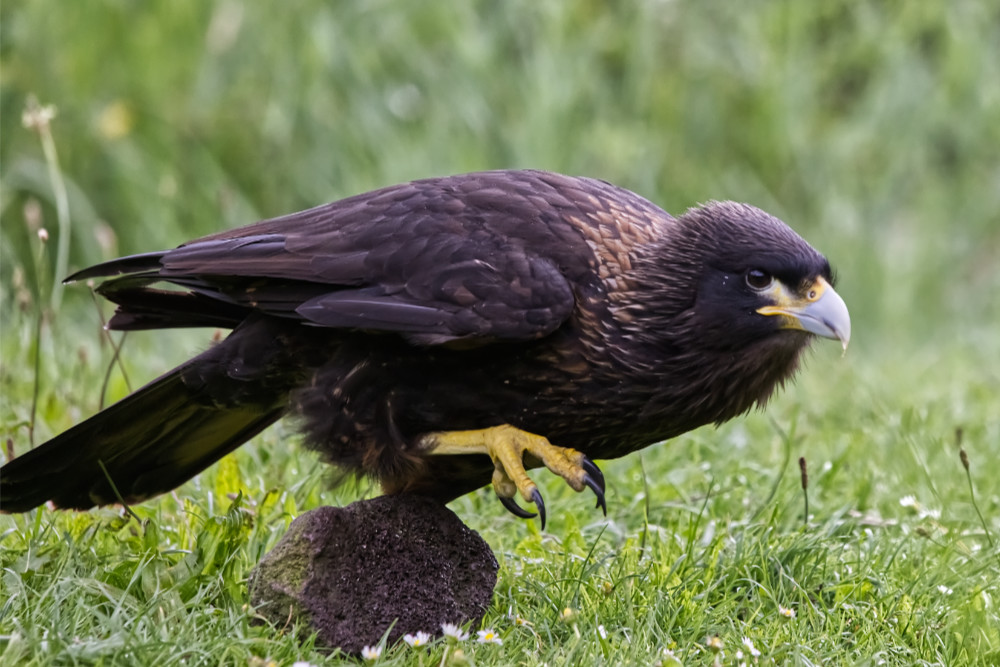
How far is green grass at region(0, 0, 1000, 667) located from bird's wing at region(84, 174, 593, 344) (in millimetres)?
624

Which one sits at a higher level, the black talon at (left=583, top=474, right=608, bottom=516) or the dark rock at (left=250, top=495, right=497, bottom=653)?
the black talon at (left=583, top=474, right=608, bottom=516)

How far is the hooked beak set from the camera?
3.56 m

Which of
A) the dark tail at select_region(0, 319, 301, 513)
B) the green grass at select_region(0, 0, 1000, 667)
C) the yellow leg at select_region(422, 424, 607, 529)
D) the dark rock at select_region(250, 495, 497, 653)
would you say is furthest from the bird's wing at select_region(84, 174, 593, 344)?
the green grass at select_region(0, 0, 1000, 667)

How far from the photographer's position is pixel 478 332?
137 inches

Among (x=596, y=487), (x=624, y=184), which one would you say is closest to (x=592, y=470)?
(x=596, y=487)

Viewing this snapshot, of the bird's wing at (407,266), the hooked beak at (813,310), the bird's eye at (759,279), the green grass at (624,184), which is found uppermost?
the bird's wing at (407,266)

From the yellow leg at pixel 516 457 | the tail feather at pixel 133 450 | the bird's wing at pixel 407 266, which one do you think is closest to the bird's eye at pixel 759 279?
the bird's wing at pixel 407 266

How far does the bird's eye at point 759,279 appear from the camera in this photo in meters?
3.66

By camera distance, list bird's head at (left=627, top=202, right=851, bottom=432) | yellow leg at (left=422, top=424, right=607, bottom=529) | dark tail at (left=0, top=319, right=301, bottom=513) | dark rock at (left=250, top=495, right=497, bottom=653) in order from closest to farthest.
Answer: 1. dark rock at (left=250, top=495, right=497, bottom=653)
2. yellow leg at (left=422, top=424, right=607, bottom=529)
3. bird's head at (left=627, top=202, right=851, bottom=432)
4. dark tail at (left=0, top=319, right=301, bottom=513)

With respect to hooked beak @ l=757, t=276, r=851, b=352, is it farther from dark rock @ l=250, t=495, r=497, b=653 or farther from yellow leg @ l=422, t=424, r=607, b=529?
dark rock @ l=250, t=495, r=497, b=653

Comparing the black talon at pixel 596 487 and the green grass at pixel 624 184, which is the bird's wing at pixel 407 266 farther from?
the green grass at pixel 624 184

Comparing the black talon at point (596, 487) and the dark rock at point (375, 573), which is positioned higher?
the black talon at point (596, 487)

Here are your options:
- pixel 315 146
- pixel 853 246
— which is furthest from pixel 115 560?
pixel 853 246

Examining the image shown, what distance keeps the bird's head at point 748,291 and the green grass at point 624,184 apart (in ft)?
1.99
